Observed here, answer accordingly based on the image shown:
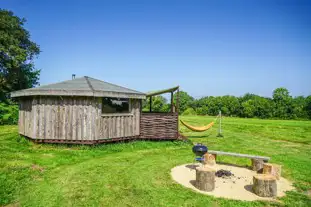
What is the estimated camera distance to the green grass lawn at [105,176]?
194 inches

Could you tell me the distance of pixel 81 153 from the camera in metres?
9.09

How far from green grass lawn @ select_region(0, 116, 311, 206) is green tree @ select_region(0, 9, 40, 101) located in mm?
16036

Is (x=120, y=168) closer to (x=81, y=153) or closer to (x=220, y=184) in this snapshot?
(x=81, y=153)

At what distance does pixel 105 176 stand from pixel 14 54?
22866mm

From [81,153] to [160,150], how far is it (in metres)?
3.66

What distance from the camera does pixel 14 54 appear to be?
2311cm

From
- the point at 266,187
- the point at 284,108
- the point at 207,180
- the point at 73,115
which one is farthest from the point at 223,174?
the point at 284,108

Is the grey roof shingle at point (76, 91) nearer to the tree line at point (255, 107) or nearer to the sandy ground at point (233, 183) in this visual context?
the sandy ground at point (233, 183)

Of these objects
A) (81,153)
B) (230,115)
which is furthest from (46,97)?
(230,115)

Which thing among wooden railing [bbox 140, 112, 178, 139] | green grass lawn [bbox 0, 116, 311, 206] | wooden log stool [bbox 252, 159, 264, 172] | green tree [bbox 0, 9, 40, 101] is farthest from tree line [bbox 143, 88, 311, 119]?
wooden log stool [bbox 252, 159, 264, 172]

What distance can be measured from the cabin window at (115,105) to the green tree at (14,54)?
710 inches

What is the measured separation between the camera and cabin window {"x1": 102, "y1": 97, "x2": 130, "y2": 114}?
10.5m

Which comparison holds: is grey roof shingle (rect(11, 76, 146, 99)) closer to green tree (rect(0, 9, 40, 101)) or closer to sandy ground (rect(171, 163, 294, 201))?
sandy ground (rect(171, 163, 294, 201))

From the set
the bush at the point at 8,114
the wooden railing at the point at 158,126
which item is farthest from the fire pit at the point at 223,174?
the bush at the point at 8,114
